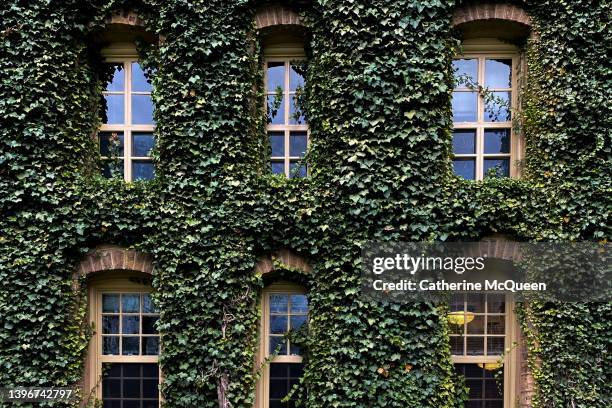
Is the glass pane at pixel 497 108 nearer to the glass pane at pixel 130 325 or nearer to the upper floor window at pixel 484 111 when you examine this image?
the upper floor window at pixel 484 111

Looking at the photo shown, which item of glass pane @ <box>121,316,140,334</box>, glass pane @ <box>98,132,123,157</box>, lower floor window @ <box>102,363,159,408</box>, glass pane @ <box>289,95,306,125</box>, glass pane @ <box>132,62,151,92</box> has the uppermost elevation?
glass pane @ <box>132,62,151,92</box>

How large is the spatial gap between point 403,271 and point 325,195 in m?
1.58

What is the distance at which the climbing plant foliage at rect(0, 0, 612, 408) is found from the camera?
5848 mm

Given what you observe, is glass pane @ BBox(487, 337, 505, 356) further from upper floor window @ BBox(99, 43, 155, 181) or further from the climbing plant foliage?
upper floor window @ BBox(99, 43, 155, 181)

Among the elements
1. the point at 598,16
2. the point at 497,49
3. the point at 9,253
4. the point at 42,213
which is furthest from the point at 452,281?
the point at 9,253

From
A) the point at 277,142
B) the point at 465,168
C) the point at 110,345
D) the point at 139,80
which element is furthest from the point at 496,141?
the point at 110,345

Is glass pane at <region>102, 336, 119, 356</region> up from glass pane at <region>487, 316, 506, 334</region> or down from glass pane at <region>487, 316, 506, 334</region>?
down

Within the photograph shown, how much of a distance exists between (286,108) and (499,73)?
3.47 metres

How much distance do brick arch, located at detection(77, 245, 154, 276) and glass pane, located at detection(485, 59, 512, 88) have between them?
605 centimetres

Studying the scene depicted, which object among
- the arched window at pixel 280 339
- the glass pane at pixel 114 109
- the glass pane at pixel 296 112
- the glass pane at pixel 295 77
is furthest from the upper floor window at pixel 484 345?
the glass pane at pixel 114 109

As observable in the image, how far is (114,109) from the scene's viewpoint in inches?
263

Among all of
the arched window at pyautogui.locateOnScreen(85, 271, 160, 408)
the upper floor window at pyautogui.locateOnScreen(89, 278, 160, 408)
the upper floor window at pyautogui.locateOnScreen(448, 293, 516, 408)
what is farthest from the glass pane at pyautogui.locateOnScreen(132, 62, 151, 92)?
the upper floor window at pyautogui.locateOnScreen(448, 293, 516, 408)

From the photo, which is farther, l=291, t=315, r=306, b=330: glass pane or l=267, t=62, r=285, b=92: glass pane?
l=267, t=62, r=285, b=92: glass pane

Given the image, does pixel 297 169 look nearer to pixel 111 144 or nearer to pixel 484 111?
pixel 111 144
